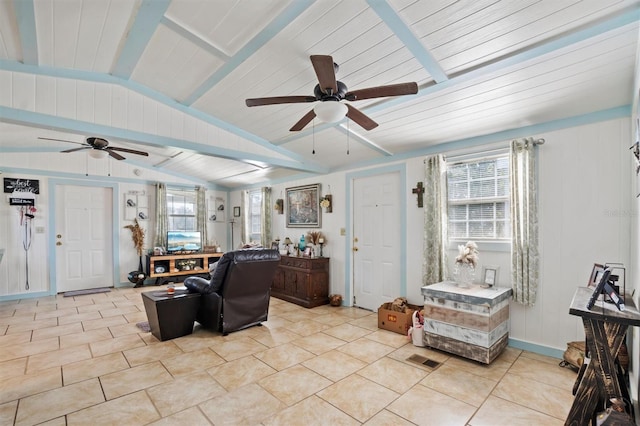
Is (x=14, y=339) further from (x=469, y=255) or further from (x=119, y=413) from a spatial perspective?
(x=469, y=255)

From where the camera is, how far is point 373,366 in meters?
2.97

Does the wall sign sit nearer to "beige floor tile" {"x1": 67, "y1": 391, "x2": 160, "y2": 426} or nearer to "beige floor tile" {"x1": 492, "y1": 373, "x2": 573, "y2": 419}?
"beige floor tile" {"x1": 67, "y1": 391, "x2": 160, "y2": 426}

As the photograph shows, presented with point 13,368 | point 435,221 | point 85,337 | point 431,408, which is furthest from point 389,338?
point 13,368

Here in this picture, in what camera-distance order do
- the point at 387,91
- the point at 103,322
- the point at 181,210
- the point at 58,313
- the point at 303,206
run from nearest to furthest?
the point at 387,91
the point at 103,322
the point at 58,313
the point at 303,206
the point at 181,210

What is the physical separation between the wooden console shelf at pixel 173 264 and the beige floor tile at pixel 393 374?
18.1 feet

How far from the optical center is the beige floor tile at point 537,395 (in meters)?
2.26

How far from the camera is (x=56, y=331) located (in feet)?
12.8

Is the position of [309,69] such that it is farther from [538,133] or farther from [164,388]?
[164,388]

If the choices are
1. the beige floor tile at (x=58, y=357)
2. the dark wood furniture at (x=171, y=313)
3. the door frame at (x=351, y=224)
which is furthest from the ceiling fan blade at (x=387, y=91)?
the beige floor tile at (x=58, y=357)

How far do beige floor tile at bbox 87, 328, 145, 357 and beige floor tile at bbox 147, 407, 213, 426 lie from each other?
1.59 metres

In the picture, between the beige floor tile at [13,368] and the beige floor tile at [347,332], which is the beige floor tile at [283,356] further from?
the beige floor tile at [13,368]

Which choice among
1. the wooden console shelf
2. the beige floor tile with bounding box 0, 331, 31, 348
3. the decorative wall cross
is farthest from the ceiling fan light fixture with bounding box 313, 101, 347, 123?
the wooden console shelf

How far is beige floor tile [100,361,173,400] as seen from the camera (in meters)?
2.52

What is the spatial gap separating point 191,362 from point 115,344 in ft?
3.77
